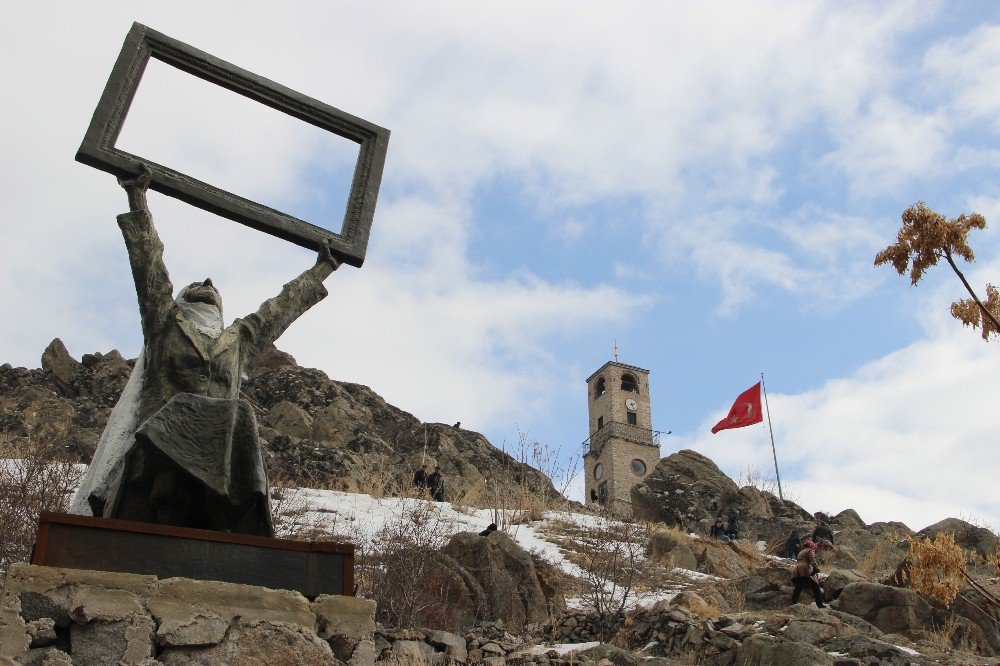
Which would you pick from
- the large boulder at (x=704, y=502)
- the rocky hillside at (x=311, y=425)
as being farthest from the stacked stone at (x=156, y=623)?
the large boulder at (x=704, y=502)

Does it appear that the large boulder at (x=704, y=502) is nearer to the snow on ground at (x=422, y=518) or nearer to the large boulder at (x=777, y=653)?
the snow on ground at (x=422, y=518)

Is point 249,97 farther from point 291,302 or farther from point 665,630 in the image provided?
point 665,630

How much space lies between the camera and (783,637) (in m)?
8.84

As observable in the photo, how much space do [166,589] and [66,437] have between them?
57.2ft

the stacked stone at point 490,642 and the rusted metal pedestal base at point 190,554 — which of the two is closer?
the rusted metal pedestal base at point 190,554

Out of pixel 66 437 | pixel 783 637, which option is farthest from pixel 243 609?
pixel 66 437

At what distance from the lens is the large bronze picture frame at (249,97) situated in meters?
3.21

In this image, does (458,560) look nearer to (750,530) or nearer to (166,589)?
(166,589)

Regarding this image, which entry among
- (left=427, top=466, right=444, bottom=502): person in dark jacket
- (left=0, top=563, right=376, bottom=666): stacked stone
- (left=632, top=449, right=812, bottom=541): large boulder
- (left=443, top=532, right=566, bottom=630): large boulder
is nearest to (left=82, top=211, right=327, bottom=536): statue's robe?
(left=0, top=563, right=376, bottom=666): stacked stone

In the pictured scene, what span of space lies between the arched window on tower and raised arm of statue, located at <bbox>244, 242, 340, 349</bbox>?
6641cm

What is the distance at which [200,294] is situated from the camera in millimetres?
3381

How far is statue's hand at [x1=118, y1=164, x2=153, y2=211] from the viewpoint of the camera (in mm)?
3150

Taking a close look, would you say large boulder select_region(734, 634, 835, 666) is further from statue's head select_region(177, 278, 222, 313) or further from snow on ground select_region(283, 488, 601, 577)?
statue's head select_region(177, 278, 222, 313)

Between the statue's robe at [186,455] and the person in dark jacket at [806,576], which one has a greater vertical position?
the person in dark jacket at [806,576]
